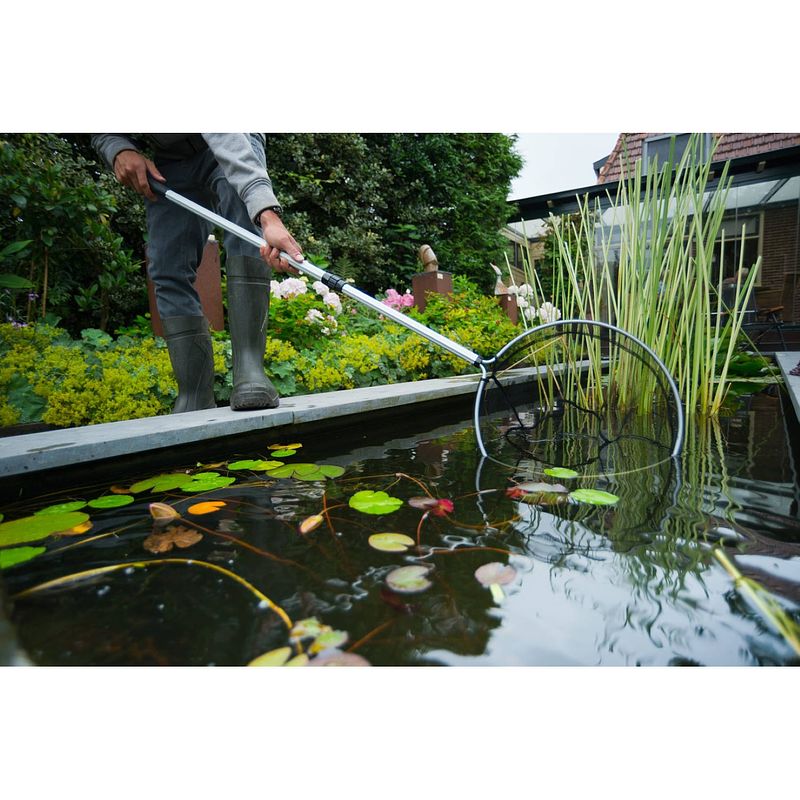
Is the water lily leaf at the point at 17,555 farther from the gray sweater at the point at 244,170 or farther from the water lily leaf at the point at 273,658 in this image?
the gray sweater at the point at 244,170

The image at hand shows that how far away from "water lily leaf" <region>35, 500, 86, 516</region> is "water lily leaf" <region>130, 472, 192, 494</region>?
12 cm

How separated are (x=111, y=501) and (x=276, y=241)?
2.95 feet

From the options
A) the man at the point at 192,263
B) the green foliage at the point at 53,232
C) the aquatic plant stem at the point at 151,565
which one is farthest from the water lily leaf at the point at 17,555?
the green foliage at the point at 53,232

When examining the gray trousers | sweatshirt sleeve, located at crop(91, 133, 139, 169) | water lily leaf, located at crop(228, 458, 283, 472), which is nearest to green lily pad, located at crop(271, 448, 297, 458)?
water lily leaf, located at crop(228, 458, 283, 472)

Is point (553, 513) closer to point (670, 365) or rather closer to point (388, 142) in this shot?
point (670, 365)

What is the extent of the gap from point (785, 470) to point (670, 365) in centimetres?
61

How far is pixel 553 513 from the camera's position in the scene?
1.06 meters

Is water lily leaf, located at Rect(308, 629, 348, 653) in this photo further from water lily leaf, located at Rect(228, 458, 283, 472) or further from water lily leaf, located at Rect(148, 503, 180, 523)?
water lily leaf, located at Rect(228, 458, 283, 472)

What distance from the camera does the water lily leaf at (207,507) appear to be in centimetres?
110

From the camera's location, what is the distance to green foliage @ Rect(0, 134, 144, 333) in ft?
8.02

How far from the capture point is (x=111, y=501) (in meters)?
1.16

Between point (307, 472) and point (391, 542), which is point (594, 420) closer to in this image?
point (307, 472)

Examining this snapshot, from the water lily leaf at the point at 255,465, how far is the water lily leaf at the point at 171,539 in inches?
17.2

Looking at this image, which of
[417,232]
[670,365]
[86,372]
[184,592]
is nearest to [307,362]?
[86,372]
